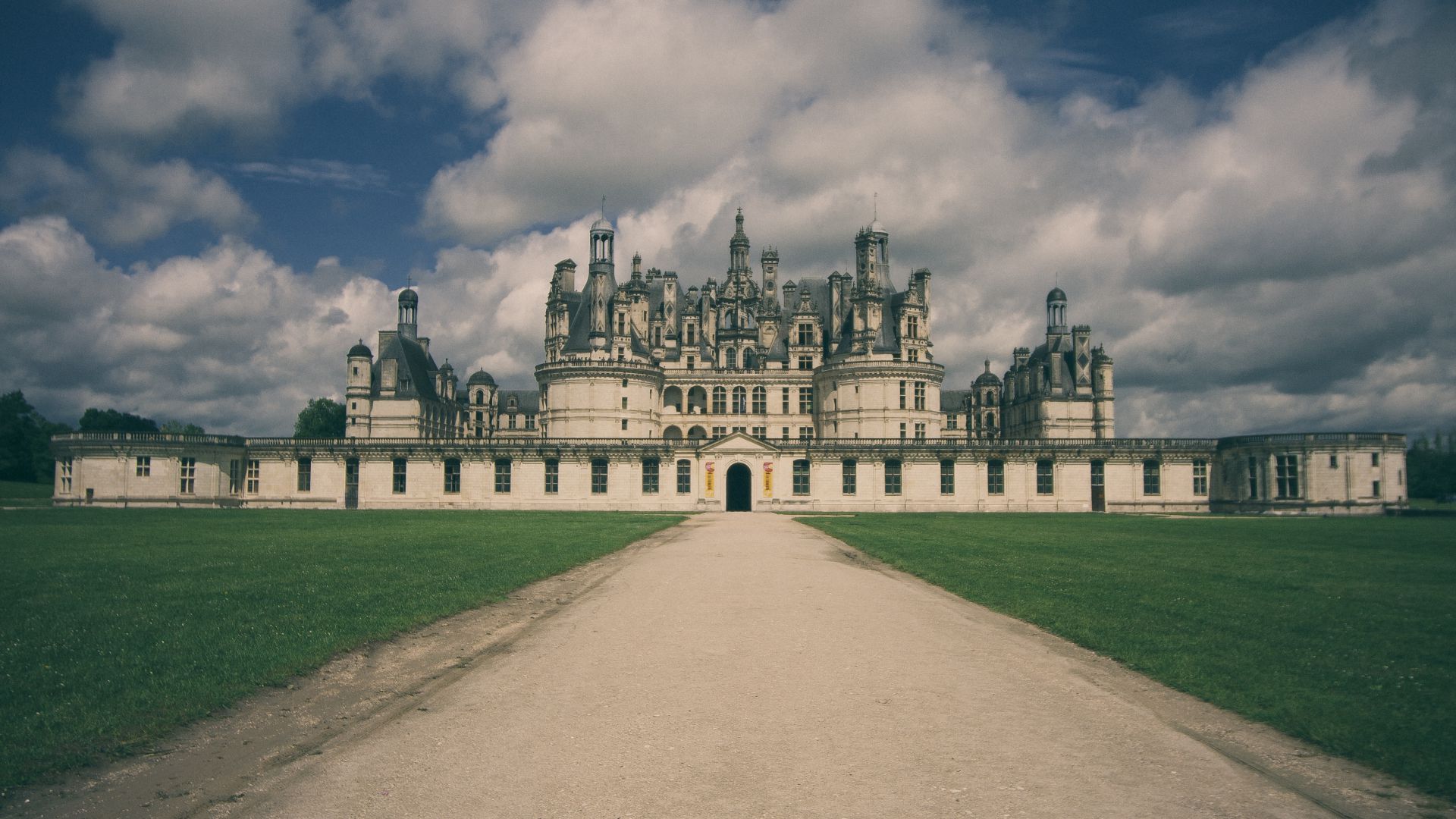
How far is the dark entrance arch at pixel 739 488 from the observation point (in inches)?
2608

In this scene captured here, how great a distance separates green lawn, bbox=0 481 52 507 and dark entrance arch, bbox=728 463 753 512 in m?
48.4

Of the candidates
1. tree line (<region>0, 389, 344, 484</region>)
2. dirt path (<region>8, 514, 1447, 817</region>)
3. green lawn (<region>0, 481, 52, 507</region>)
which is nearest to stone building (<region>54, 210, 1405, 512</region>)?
green lawn (<region>0, 481, 52, 507</region>)

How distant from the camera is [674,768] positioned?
7523 mm

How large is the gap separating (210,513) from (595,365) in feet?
99.6

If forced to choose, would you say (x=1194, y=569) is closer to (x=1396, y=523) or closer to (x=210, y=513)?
(x=1396, y=523)

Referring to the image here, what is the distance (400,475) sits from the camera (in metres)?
65.7

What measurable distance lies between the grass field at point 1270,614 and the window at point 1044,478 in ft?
97.8

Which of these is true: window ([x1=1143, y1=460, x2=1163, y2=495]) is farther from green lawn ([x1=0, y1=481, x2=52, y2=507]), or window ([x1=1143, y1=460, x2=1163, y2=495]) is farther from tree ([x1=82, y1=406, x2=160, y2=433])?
tree ([x1=82, y1=406, x2=160, y2=433])

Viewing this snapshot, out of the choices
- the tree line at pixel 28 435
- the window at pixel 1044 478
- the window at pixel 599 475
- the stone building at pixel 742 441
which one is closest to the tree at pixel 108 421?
the tree line at pixel 28 435

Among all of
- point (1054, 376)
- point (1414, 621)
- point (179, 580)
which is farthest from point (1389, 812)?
point (1054, 376)

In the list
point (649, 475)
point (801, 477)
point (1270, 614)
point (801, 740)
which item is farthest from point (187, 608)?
point (801, 477)

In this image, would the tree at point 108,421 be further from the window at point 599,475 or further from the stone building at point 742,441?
the window at point 599,475

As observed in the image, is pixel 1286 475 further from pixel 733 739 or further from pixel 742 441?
pixel 733 739

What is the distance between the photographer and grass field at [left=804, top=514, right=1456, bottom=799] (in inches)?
351
